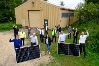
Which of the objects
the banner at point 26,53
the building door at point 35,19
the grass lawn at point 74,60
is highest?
the building door at point 35,19

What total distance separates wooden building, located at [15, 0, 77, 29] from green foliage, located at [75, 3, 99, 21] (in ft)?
9.02

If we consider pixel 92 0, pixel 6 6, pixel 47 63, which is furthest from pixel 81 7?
pixel 47 63

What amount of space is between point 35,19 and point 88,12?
30.2 ft

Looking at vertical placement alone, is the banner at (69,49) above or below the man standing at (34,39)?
below

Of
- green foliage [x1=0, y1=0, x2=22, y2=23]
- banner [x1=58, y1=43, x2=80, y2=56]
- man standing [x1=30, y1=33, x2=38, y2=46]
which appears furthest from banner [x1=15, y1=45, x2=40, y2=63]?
green foliage [x1=0, y1=0, x2=22, y2=23]

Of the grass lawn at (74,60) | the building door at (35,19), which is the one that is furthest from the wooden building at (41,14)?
the grass lawn at (74,60)

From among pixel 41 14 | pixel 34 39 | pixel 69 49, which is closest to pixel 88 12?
pixel 41 14

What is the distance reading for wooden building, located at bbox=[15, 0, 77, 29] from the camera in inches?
1240

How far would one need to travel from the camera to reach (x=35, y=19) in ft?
111

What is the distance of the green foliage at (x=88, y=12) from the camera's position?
31.6 m

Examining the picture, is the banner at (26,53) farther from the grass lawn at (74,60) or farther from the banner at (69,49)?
the banner at (69,49)

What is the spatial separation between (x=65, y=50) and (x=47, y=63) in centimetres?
245

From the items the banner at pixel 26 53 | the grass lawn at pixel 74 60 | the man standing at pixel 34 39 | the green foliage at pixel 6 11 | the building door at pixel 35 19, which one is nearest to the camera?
the banner at pixel 26 53

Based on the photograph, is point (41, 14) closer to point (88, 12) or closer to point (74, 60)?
point (88, 12)
